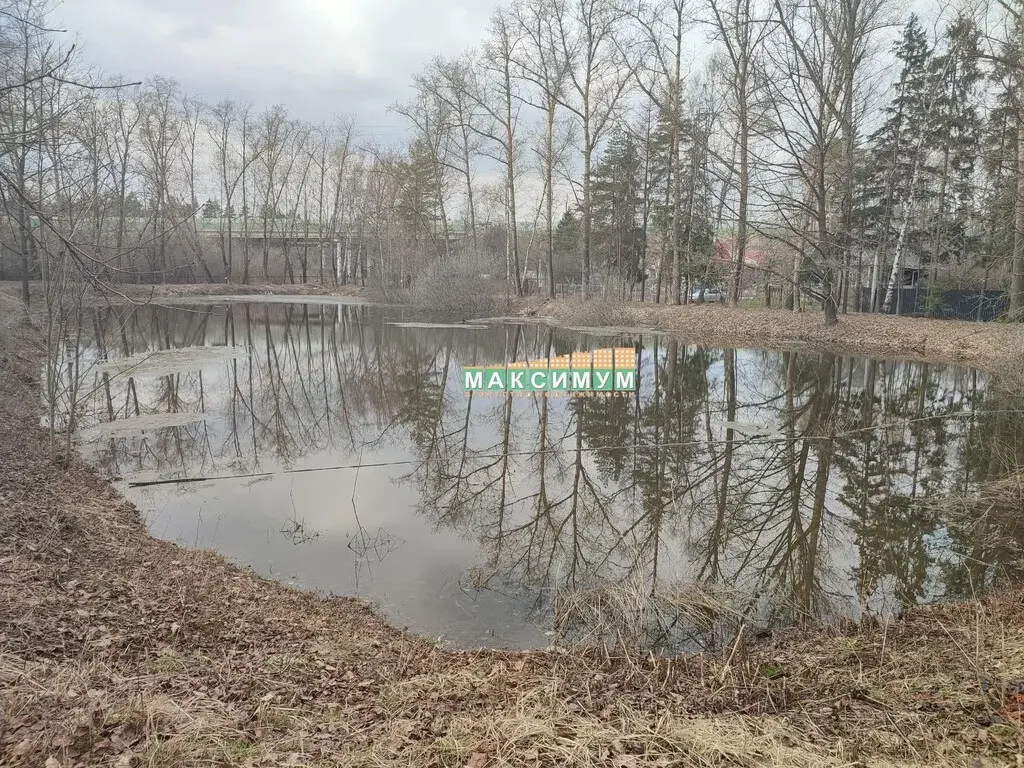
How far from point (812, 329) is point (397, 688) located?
2491 centimetres

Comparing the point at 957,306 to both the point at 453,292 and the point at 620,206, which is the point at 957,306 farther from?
the point at 453,292

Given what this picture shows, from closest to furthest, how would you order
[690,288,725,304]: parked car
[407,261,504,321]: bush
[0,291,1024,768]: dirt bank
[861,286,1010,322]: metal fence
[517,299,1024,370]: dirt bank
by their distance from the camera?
[0,291,1024,768]: dirt bank → [517,299,1024,370]: dirt bank → [861,286,1010,322]: metal fence → [407,261,504,321]: bush → [690,288,725,304]: parked car

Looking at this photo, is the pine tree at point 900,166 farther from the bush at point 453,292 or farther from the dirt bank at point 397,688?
the dirt bank at point 397,688

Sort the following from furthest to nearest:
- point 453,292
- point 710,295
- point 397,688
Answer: point 710,295 → point 453,292 → point 397,688

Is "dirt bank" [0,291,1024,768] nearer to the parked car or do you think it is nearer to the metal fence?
the metal fence

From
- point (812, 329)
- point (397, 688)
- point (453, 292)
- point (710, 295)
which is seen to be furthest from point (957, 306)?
point (397, 688)

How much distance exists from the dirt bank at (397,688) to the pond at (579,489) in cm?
82

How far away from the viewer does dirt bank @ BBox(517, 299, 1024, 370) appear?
20.7 m

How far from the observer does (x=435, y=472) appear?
10641 millimetres

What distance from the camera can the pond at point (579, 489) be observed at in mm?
6582

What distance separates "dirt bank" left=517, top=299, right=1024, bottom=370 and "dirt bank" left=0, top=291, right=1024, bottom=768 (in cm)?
1304

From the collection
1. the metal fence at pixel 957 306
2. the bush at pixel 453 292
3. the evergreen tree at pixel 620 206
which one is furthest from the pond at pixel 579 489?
the evergreen tree at pixel 620 206

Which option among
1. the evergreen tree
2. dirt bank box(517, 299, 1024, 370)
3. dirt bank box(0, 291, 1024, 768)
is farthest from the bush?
dirt bank box(0, 291, 1024, 768)

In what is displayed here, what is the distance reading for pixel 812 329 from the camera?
2550cm
